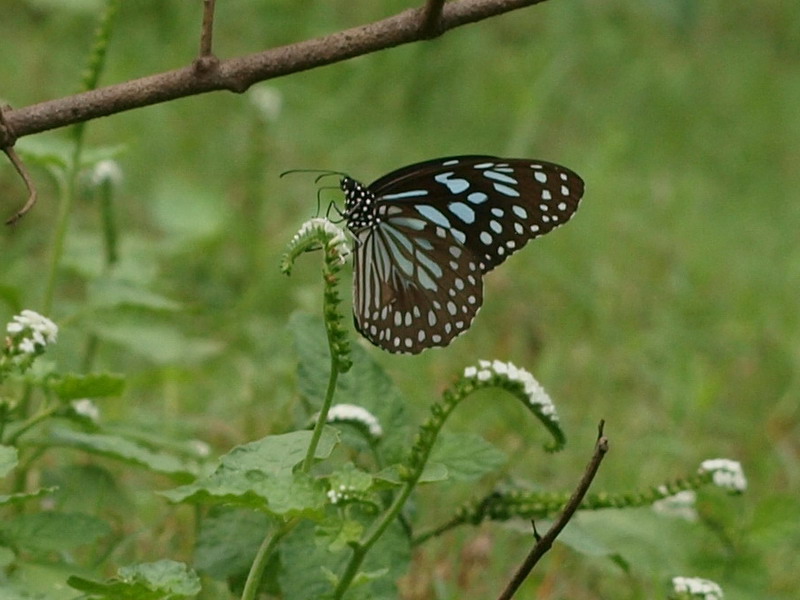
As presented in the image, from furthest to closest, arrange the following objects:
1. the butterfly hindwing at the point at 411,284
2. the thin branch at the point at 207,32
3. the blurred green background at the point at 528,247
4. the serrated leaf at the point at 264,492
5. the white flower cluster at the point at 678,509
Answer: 1. the blurred green background at the point at 528,247
2. the white flower cluster at the point at 678,509
3. the butterfly hindwing at the point at 411,284
4. the thin branch at the point at 207,32
5. the serrated leaf at the point at 264,492

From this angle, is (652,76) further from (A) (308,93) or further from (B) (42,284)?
(B) (42,284)

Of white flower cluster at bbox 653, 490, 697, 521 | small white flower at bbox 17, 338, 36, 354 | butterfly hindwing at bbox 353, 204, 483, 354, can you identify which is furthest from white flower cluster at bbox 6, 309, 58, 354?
white flower cluster at bbox 653, 490, 697, 521

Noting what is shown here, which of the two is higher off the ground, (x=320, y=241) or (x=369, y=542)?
(x=320, y=241)

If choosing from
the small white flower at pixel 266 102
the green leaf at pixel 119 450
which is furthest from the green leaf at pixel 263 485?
the small white flower at pixel 266 102

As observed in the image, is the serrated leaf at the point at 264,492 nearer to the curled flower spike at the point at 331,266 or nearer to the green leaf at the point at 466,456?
the curled flower spike at the point at 331,266

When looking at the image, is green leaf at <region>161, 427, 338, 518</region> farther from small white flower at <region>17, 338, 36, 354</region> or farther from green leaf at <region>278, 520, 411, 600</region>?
small white flower at <region>17, 338, 36, 354</region>

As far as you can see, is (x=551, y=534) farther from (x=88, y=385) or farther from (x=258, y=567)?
(x=88, y=385)

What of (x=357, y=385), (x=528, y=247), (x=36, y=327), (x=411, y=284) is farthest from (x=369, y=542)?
(x=528, y=247)
